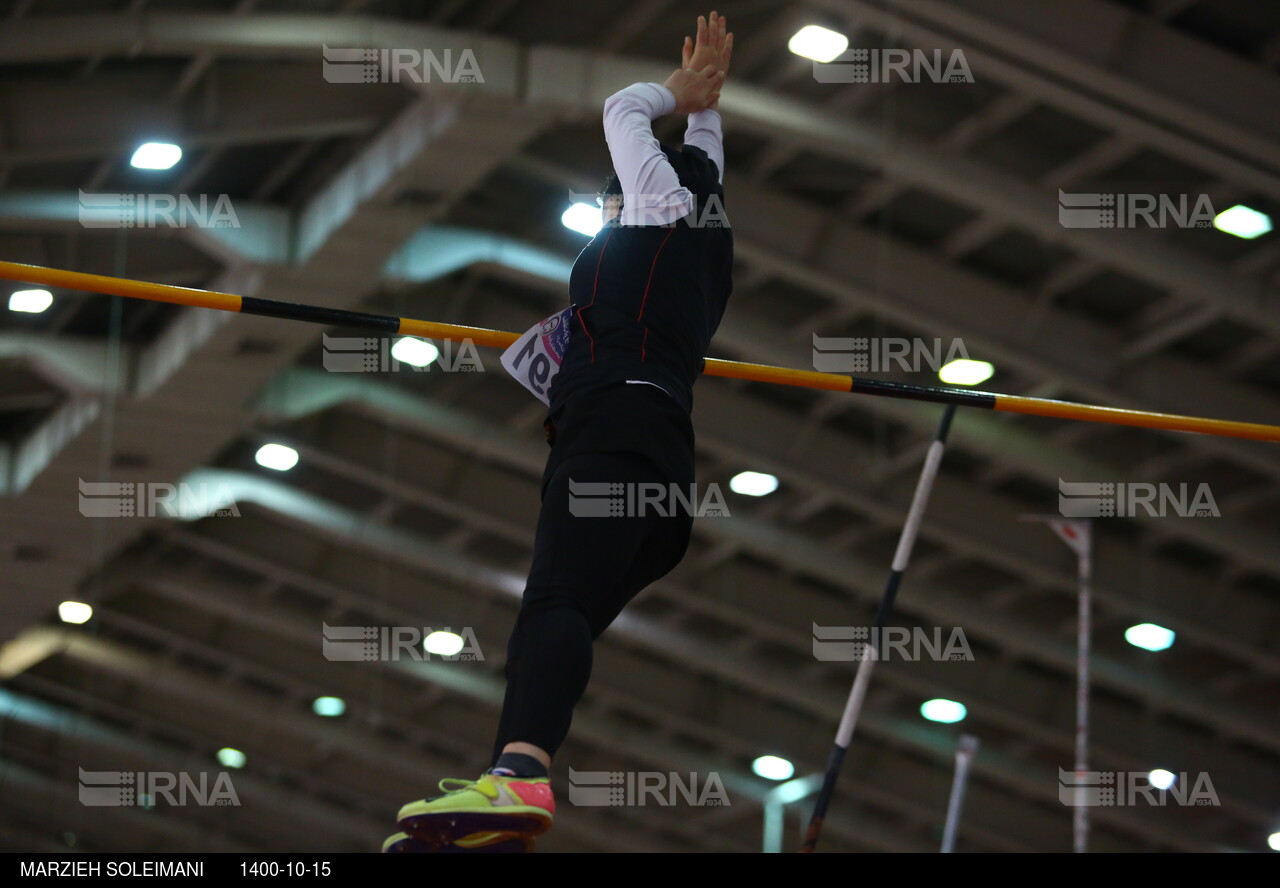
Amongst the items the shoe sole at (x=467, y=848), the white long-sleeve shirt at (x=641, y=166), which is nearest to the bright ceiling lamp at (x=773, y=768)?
the white long-sleeve shirt at (x=641, y=166)

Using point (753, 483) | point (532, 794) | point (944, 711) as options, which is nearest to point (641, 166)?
point (532, 794)

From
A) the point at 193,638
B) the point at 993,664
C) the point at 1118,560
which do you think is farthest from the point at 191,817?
the point at 1118,560

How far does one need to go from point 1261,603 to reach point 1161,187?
187 inches

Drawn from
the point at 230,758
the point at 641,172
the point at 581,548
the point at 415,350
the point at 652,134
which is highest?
the point at 415,350

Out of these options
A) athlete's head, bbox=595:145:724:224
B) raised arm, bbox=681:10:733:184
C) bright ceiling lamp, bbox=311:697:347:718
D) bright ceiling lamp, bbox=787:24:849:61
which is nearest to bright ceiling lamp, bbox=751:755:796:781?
bright ceiling lamp, bbox=311:697:347:718

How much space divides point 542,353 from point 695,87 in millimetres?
629

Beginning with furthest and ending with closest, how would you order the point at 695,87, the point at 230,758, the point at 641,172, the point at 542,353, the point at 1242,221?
the point at 230,758 → the point at 1242,221 → the point at 695,87 → the point at 542,353 → the point at 641,172

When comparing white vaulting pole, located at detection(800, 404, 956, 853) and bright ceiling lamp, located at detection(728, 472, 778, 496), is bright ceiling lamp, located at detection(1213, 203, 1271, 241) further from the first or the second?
white vaulting pole, located at detection(800, 404, 956, 853)

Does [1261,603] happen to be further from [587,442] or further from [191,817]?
[587,442]

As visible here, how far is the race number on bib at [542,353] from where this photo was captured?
2.84m

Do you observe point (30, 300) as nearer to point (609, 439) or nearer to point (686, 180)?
point (686, 180)

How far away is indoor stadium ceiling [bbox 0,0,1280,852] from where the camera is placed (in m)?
7.41

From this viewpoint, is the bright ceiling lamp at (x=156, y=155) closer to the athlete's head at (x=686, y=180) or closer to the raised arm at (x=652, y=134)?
the raised arm at (x=652, y=134)

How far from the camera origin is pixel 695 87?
3.06 m
